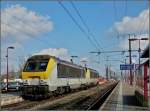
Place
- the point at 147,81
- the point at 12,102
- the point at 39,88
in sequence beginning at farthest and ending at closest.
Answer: the point at 39,88 < the point at 12,102 < the point at 147,81

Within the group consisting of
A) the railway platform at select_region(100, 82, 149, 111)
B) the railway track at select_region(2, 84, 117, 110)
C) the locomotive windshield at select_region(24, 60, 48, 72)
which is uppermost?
the locomotive windshield at select_region(24, 60, 48, 72)

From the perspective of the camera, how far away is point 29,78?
106 feet

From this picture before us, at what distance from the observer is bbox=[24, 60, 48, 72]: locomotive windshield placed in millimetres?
32525

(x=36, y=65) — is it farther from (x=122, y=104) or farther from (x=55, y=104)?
(x=122, y=104)

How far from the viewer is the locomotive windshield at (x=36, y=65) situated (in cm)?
3253

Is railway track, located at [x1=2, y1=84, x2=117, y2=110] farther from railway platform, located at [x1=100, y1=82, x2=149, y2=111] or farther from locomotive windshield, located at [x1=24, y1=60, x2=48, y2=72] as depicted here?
locomotive windshield, located at [x1=24, y1=60, x2=48, y2=72]

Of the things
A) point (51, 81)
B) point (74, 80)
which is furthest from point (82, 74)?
point (51, 81)

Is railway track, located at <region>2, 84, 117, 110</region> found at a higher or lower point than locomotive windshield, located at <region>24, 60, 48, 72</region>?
lower

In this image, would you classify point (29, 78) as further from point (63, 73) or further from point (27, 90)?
point (63, 73)

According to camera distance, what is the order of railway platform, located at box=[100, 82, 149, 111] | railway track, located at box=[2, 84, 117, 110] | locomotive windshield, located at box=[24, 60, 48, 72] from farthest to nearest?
locomotive windshield, located at box=[24, 60, 48, 72], railway track, located at box=[2, 84, 117, 110], railway platform, located at box=[100, 82, 149, 111]

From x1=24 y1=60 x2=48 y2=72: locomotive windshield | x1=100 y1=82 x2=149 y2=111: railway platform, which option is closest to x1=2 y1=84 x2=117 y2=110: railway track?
x1=100 y1=82 x2=149 y2=111: railway platform

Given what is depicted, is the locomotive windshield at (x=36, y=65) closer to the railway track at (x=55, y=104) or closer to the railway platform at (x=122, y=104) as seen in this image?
the railway track at (x=55, y=104)

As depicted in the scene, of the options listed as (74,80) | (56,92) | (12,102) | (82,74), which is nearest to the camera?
(12,102)

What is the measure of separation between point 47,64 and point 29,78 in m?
1.82
